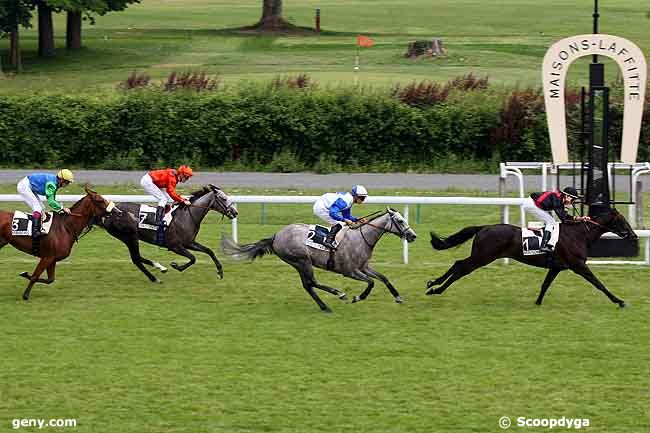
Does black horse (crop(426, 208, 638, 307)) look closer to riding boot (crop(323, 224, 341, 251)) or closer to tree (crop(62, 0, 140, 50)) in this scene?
riding boot (crop(323, 224, 341, 251))

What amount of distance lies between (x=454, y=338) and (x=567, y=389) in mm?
1502

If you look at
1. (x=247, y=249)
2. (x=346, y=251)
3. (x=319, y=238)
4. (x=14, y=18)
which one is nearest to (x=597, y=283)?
(x=346, y=251)

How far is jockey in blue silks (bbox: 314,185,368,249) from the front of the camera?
1034 cm

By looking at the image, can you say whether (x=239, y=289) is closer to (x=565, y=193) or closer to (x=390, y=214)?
(x=390, y=214)

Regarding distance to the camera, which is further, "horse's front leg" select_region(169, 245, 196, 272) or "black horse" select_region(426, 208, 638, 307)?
"horse's front leg" select_region(169, 245, 196, 272)

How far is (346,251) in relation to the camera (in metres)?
10.3

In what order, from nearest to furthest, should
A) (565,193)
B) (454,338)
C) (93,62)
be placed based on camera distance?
(454,338)
(565,193)
(93,62)

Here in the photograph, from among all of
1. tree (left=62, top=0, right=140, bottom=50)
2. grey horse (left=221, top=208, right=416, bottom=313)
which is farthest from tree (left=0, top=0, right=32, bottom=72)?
grey horse (left=221, top=208, right=416, bottom=313)

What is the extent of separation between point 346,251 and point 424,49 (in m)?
23.0

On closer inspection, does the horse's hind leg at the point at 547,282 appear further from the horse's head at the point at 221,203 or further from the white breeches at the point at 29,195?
the white breeches at the point at 29,195

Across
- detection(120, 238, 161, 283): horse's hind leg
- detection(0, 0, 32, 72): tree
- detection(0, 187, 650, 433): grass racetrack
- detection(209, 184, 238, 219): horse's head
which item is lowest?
detection(0, 187, 650, 433): grass racetrack

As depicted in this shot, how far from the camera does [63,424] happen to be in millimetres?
7242

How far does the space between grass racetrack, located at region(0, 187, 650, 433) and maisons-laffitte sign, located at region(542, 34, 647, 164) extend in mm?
2121

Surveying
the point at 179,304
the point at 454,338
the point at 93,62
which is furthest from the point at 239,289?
the point at 93,62
